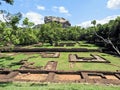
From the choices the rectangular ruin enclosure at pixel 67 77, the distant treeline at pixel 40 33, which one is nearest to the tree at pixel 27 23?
the distant treeline at pixel 40 33

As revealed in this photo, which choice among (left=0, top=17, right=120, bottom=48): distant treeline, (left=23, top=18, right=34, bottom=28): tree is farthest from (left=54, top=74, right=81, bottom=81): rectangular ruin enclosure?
(left=23, top=18, right=34, bottom=28): tree

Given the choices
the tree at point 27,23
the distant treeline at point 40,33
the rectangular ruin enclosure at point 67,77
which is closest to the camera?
the rectangular ruin enclosure at point 67,77

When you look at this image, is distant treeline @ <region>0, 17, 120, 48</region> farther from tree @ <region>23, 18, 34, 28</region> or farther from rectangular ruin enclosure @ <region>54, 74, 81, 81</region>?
rectangular ruin enclosure @ <region>54, 74, 81, 81</region>

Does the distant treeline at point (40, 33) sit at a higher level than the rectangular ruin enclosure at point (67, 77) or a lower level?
Answer: higher

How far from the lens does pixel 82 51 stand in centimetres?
3189

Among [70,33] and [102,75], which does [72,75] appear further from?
[70,33]

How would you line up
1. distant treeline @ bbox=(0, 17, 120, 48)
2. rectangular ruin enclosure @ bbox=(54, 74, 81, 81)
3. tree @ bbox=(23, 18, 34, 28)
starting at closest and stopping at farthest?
rectangular ruin enclosure @ bbox=(54, 74, 81, 81) → distant treeline @ bbox=(0, 17, 120, 48) → tree @ bbox=(23, 18, 34, 28)

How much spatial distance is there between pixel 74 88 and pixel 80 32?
69.5m

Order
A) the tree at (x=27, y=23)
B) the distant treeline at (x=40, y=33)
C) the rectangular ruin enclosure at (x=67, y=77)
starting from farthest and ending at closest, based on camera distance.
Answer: the tree at (x=27, y=23) < the distant treeline at (x=40, y=33) < the rectangular ruin enclosure at (x=67, y=77)

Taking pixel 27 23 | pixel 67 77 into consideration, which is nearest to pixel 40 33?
pixel 27 23

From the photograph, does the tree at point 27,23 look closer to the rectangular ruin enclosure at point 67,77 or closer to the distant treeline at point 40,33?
the distant treeline at point 40,33

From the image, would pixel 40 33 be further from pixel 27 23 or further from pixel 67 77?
pixel 67 77

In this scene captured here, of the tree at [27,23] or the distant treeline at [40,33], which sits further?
the tree at [27,23]

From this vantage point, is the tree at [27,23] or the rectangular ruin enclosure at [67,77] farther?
the tree at [27,23]
